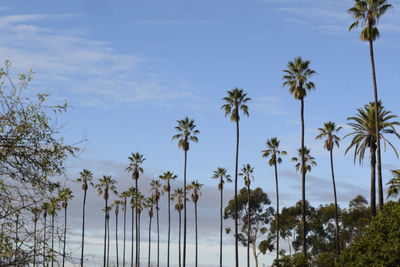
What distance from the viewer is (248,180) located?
104 metres

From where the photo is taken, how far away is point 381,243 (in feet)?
128

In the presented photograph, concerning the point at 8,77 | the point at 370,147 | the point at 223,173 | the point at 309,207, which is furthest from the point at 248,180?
the point at 8,77

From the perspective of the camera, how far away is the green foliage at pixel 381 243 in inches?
1481

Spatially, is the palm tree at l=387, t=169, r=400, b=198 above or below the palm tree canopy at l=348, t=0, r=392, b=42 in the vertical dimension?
below

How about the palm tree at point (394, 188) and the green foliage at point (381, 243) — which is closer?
the green foliage at point (381, 243)

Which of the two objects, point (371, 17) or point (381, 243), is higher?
point (371, 17)

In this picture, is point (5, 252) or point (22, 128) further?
point (22, 128)

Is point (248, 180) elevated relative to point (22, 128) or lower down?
elevated

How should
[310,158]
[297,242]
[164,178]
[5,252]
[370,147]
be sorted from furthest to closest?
[297,242] < [164,178] < [310,158] < [370,147] < [5,252]

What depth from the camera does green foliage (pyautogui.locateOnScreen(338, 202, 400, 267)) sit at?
123ft

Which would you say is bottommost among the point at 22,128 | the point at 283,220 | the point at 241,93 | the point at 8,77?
the point at 22,128

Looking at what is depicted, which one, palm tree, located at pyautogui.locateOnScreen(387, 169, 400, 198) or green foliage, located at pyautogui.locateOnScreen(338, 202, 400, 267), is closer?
green foliage, located at pyautogui.locateOnScreen(338, 202, 400, 267)

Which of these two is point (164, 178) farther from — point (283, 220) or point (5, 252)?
point (5, 252)

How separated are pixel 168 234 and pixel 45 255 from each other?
10753cm
